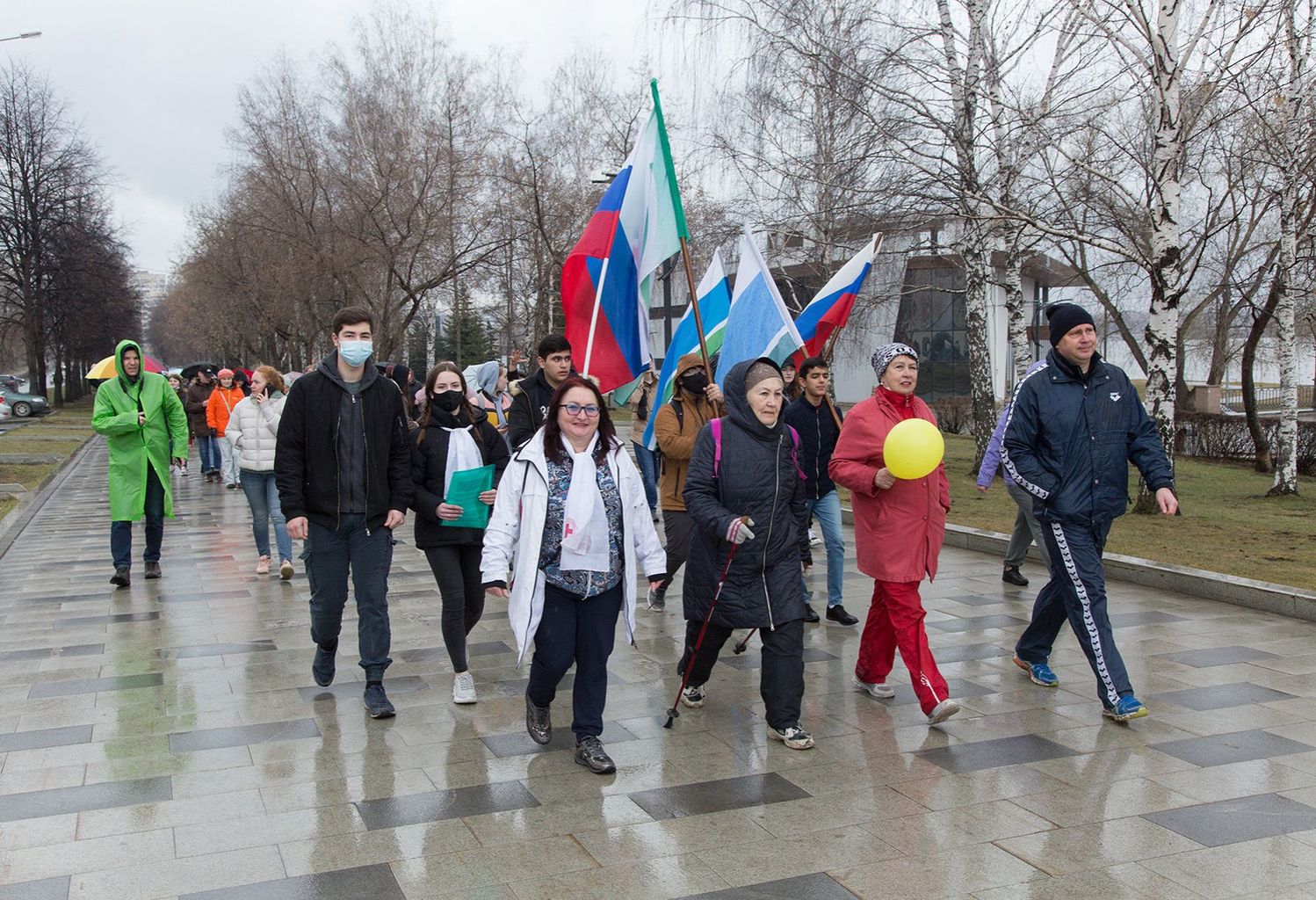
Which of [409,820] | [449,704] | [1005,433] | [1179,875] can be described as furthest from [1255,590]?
[409,820]

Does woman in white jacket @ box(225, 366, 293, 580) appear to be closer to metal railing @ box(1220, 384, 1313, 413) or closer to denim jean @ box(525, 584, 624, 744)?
denim jean @ box(525, 584, 624, 744)

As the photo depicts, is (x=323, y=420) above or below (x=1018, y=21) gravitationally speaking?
below

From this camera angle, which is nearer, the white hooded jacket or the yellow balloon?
the white hooded jacket

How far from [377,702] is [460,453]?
1.33 metres

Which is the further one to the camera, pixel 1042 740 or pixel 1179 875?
pixel 1042 740

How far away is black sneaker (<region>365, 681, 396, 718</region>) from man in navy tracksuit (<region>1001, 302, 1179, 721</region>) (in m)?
3.32

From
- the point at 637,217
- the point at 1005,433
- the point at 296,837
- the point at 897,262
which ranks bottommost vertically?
the point at 296,837

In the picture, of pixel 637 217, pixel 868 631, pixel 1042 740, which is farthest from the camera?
pixel 637 217

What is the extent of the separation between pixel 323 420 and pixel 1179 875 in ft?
13.8

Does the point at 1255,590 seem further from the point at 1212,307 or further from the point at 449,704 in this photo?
the point at 1212,307

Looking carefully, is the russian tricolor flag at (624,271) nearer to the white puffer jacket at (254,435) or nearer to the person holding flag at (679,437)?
the person holding flag at (679,437)

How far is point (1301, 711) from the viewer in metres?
5.73

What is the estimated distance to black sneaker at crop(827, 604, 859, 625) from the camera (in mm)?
7973

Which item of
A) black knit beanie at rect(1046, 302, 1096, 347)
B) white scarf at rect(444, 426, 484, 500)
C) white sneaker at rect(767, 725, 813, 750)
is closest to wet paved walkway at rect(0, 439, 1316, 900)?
white sneaker at rect(767, 725, 813, 750)
